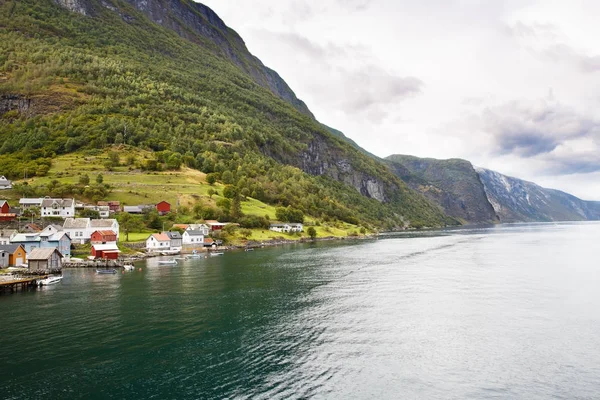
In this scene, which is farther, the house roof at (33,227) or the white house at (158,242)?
the white house at (158,242)

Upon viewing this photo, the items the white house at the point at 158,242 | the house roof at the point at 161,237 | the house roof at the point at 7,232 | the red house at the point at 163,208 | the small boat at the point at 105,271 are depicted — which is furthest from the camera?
the red house at the point at 163,208

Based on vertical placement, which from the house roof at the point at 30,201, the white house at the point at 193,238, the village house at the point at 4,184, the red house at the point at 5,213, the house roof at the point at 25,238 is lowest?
the white house at the point at 193,238

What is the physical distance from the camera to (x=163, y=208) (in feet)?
477

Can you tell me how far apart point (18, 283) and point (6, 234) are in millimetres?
43874

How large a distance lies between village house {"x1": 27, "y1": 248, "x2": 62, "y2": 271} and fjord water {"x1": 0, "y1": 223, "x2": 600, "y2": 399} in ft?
32.9

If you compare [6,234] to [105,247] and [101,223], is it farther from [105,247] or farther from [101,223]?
[105,247]

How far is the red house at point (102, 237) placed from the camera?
4081 inches

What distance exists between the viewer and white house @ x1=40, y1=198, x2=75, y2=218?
12419 cm

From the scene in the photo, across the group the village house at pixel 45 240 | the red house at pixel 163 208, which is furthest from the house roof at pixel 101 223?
the red house at pixel 163 208

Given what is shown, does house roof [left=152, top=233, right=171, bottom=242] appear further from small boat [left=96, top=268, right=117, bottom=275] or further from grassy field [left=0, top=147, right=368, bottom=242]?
small boat [left=96, top=268, right=117, bottom=275]

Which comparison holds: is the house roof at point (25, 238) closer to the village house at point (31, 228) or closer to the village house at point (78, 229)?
the village house at point (31, 228)

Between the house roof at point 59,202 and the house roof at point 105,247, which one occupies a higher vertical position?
the house roof at point 59,202

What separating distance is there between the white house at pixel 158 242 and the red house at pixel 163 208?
87.2 ft

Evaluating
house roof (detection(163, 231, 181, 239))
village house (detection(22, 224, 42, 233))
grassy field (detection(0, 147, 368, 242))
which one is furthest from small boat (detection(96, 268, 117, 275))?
grassy field (detection(0, 147, 368, 242))
